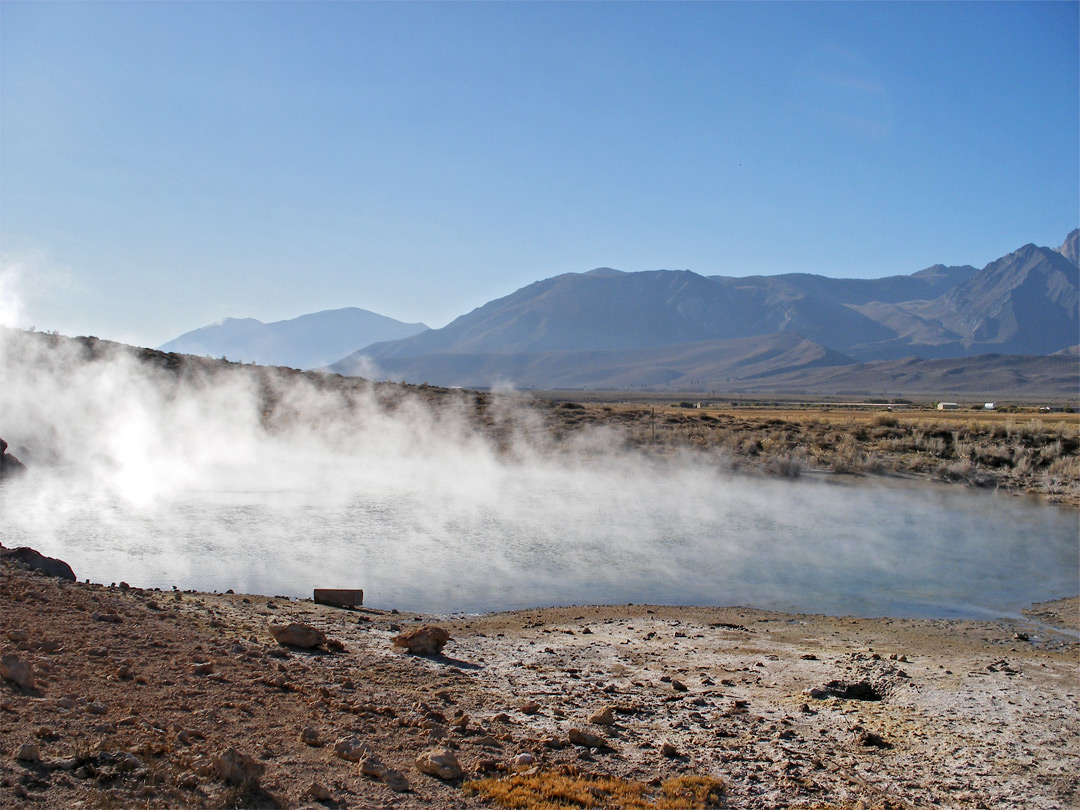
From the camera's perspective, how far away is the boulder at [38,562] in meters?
9.34

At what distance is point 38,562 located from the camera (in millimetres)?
9484

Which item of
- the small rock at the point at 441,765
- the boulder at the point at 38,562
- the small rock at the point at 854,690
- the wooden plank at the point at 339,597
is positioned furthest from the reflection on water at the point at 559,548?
the small rock at the point at 441,765

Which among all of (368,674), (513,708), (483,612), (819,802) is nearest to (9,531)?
(483,612)

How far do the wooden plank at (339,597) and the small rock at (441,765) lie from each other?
541 centimetres

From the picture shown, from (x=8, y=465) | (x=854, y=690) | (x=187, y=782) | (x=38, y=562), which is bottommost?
(x=854, y=690)

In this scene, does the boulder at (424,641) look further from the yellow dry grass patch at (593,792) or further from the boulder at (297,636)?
the yellow dry grass patch at (593,792)

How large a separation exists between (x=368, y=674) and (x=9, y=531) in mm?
10324

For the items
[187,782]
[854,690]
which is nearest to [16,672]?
[187,782]

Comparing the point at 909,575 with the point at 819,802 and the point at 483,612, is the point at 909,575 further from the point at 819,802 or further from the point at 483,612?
the point at 819,802

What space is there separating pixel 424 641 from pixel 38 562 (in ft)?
15.2

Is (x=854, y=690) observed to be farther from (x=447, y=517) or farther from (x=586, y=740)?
(x=447, y=517)

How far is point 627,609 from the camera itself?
1155cm

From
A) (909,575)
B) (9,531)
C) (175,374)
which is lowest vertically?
(909,575)

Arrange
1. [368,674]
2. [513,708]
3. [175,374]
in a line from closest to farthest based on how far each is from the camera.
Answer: [513,708], [368,674], [175,374]
